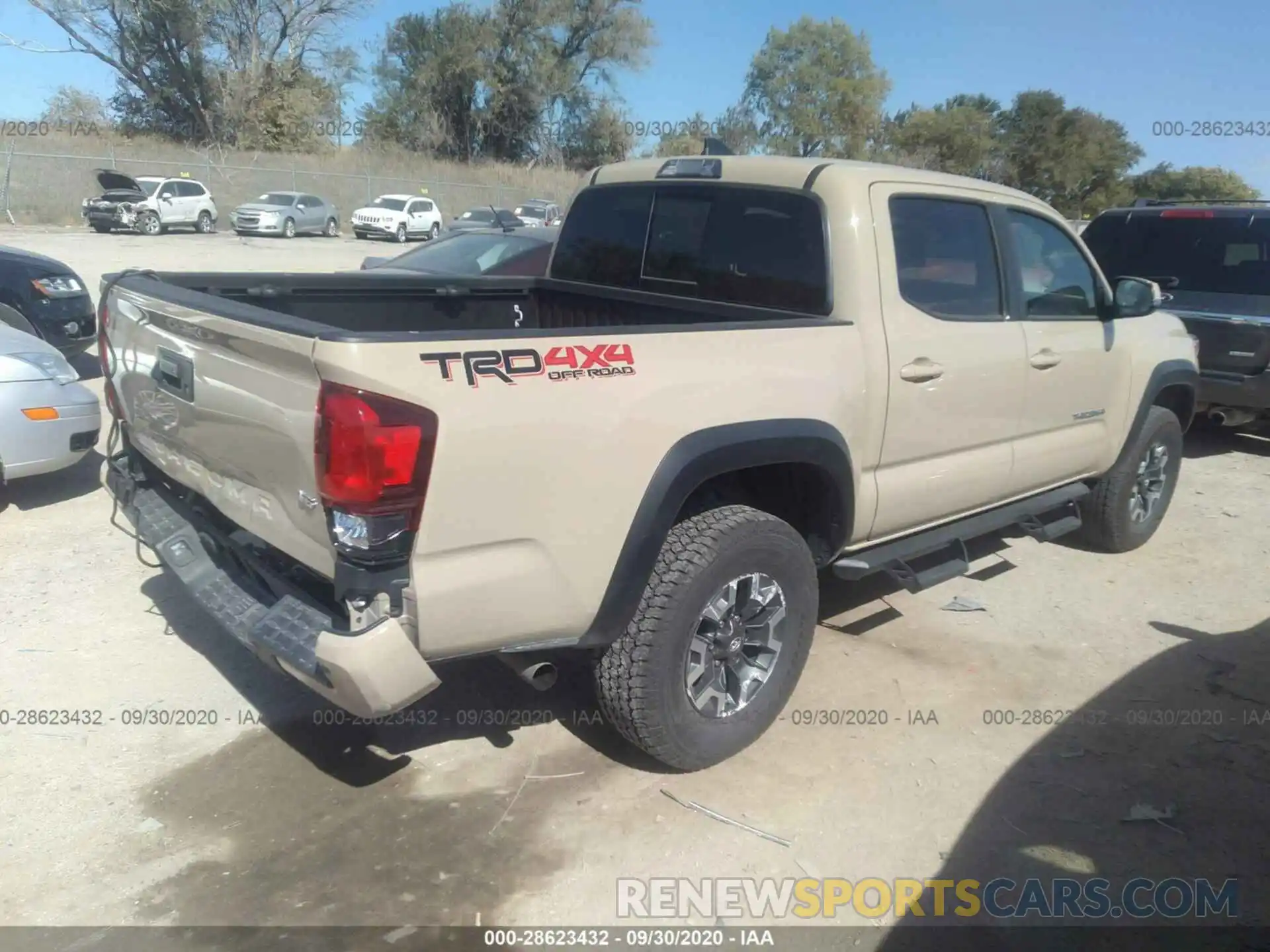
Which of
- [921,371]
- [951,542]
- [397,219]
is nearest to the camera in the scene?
[921,371]

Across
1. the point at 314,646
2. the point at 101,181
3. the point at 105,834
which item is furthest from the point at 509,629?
the point at 101,181

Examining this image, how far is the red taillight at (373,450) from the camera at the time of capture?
2484mm

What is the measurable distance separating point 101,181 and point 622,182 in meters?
31.5

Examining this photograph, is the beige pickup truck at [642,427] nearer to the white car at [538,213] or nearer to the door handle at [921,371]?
the door handle at [921,371]

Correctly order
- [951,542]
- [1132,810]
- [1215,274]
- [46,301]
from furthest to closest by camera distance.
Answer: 1. [1215,274]
2. [46,301]
3. [951,542]
4. [1132,810]

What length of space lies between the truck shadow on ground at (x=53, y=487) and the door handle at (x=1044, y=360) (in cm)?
541

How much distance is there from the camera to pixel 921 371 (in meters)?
3.89

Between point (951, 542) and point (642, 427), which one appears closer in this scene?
point (642, 427)

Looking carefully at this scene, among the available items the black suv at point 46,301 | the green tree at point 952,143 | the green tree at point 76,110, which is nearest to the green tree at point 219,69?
the green tree at point 76,110

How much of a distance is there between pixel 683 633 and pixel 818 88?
51.8 m

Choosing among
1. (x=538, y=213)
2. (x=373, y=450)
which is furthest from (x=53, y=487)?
(x=538, y=213)

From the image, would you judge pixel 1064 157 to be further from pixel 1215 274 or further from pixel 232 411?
pixel 232 411

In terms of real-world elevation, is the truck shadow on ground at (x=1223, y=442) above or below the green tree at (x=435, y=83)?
below

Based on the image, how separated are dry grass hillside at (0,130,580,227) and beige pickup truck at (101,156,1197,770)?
31114mm
